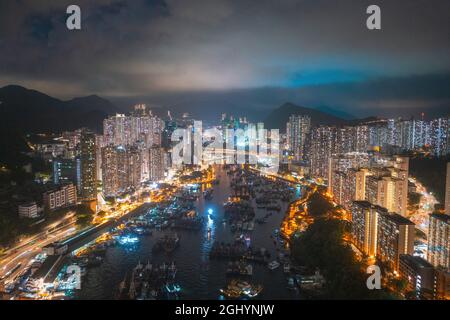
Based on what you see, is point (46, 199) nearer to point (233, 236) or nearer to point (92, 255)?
point (92, 255)

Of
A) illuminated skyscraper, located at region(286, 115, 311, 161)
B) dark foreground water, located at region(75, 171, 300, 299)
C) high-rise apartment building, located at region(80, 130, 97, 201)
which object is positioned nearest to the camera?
dark foreground water, located at region(75, 171, 300, 299)

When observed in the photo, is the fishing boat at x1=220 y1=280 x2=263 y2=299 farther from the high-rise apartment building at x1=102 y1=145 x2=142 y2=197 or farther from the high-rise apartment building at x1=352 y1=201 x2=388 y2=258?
the high-rise apartment building at x1=102 y1=145 x2=142 y2=197

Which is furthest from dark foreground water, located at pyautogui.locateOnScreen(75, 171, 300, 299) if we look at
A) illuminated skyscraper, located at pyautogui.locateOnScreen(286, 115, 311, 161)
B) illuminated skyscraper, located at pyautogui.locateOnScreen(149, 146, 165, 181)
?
illuminated skyscraper, located at pyautogui.locateOnScreen(286, 115, 311, 161)

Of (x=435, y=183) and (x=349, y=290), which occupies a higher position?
(x=435, y=183)

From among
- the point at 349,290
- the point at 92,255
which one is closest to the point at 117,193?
the point at 92,255

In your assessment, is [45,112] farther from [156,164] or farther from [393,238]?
[393,238]
